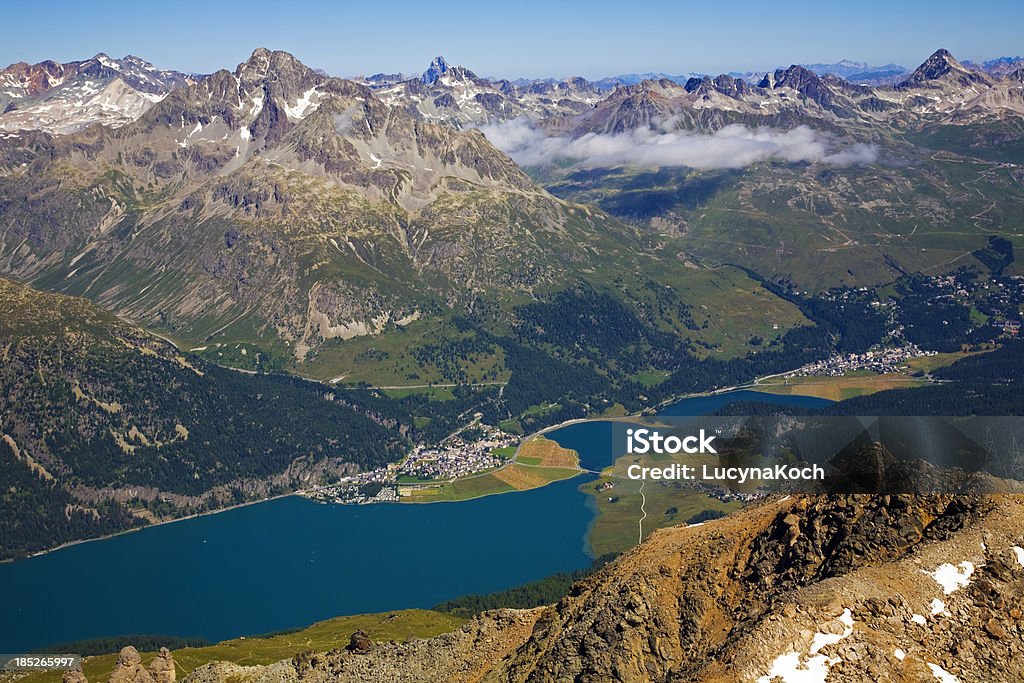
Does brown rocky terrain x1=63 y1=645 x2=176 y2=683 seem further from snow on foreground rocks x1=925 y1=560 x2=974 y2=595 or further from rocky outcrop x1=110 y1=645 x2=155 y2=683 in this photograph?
snow on foreground rocks x1=925 y1=560 x2=974 y2=595

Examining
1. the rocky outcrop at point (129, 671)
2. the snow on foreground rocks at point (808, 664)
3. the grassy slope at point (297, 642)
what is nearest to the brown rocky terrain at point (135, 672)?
the rocky outcrop at point (129, 671)

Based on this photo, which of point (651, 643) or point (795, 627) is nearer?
point (795, 627)

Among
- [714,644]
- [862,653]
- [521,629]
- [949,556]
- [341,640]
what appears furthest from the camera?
[341,640]

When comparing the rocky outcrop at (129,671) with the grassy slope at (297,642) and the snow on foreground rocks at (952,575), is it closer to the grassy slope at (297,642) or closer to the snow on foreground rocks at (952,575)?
the grassy slope at (297,642)

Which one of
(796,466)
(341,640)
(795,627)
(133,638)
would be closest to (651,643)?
(795,627)

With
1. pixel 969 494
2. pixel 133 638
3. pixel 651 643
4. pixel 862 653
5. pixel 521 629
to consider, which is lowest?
pixel 133 638

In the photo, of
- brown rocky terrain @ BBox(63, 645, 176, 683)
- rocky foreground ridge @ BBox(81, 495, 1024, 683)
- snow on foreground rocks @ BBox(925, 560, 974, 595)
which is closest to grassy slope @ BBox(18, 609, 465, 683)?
brown rocky terrain @ BBox(63, 645, 176, 683)

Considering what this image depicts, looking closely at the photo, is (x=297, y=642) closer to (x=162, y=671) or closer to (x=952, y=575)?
(x=162, y=671)

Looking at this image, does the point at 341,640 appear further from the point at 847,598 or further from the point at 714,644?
the point at 847,598

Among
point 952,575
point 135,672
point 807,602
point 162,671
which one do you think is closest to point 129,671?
point 135,672
